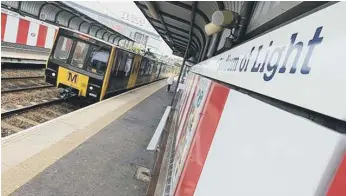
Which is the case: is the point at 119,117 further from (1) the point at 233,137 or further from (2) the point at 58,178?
(1) the point at 233,137

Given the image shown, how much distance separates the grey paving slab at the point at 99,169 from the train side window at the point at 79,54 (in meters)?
5.60

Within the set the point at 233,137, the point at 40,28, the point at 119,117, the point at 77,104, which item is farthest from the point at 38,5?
the point at 233,137

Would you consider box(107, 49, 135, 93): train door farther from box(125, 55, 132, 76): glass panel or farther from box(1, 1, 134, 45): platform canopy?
box(1, 1, 134, 45): platform canopy

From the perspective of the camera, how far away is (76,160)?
5.97 m

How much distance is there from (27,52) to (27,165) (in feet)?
53.1

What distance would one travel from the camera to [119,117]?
10750 mm

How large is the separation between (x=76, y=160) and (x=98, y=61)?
323 inches

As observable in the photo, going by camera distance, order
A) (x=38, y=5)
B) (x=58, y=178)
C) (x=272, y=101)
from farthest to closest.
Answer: (x=38, y=5)
(x=58, y=178)
(x=272, y=101)

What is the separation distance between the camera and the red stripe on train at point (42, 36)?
20.9 meters

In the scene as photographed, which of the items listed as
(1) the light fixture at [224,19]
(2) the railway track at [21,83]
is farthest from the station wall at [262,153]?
(2) the railway track at [21,83]

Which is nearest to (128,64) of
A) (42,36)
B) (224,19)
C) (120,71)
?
(120,71)

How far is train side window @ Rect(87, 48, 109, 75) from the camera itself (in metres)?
13.7

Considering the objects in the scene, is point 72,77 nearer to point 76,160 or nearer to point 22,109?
point 22,109

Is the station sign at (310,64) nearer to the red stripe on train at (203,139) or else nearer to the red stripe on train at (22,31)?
the red stripe on train at (203,139)
